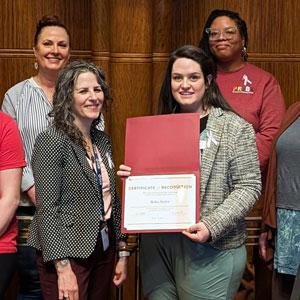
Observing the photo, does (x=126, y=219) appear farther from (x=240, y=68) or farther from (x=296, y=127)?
(x=240, y=68)

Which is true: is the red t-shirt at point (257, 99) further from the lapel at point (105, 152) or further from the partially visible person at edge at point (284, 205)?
the lapel at point (105, 152)

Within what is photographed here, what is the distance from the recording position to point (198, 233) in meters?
2.12

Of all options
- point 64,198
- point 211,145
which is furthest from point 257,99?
point 64,198

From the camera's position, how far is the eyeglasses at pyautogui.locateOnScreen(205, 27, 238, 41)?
308cm

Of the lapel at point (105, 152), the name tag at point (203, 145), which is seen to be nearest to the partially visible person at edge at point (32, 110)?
the lapel at point (105, 152)

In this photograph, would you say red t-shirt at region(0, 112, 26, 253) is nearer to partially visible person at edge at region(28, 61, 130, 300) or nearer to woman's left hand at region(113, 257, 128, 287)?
partially visible person at edge at region(28, 61, 130, 300)

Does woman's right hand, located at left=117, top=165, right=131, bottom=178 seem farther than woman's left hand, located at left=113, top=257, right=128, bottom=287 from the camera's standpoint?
No

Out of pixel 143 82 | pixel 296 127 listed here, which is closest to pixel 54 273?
pixel 296 127

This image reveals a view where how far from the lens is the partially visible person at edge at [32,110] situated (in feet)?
9.29

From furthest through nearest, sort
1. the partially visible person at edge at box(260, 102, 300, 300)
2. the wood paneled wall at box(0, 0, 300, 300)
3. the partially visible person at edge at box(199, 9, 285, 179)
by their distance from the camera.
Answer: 1. the wood paneled wall at box(0, 0, 300, 300)
2. the partially visible person at edge at box(199, 9, 285, 179)
3. the partially visible person at edge at box(260, 102, 300, 300)

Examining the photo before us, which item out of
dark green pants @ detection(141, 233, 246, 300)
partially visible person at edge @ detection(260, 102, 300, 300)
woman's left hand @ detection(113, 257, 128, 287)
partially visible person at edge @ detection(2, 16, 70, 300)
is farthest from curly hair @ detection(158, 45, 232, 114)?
partially visible person at edge @ detection(2, 16, 70, 300)

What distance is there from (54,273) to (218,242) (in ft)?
1.90

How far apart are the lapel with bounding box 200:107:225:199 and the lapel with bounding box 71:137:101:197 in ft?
1.21

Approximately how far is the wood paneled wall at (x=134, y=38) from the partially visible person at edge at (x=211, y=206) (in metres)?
1.31
